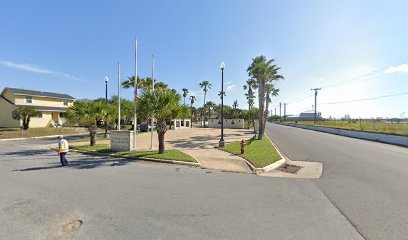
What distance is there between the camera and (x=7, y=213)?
459 cm

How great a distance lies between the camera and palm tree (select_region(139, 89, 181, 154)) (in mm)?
11875

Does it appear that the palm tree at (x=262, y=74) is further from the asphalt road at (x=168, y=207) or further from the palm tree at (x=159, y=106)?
the asphalt road at (x=168, y=207)

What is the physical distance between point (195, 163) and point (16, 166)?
342 inches

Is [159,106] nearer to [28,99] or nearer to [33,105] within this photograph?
[33,105]

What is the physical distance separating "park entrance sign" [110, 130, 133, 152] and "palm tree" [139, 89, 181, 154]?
7.31 feet

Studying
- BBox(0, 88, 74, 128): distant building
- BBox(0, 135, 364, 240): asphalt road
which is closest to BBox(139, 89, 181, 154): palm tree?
BBox(0, 135, 364, 240): asphalt road

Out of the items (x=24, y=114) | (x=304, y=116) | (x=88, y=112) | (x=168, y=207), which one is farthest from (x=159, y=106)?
(x=304, y=116)

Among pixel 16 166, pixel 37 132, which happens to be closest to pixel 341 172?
pixel 16 166

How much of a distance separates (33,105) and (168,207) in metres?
43.8

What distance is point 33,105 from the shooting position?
36156 millimetres

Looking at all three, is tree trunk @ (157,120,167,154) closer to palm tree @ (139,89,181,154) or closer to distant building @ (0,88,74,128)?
palm tree @ (139,89,181,154)

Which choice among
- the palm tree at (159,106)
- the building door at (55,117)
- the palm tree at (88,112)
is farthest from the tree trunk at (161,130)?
the building door at (55,117)

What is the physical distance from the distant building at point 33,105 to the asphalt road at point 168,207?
34861 mm

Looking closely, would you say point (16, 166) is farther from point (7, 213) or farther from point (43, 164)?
point (7, 213)
